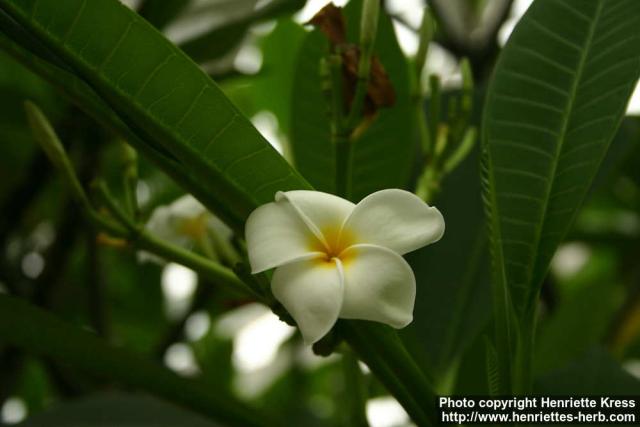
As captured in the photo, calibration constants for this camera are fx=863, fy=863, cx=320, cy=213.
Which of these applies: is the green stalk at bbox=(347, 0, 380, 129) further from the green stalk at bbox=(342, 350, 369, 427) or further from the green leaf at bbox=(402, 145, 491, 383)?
the green leaf at bbox=(402, 145, 491, 383)

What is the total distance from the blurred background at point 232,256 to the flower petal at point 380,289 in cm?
25

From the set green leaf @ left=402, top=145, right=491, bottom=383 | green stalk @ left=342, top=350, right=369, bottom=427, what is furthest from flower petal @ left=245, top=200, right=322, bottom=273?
green leaf @ left=402, top=145, right=491, bottom=383

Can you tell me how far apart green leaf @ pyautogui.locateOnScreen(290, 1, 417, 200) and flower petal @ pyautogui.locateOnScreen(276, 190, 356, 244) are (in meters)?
0.26

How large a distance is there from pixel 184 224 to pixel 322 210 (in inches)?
12.3

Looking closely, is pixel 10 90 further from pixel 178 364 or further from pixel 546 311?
pixel 546 311

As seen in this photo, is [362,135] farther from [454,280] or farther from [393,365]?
[393,365]

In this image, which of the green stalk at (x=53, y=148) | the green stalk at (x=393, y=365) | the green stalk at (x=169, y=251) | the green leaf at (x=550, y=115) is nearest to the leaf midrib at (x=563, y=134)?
the green leaf at (x=550, y=115)

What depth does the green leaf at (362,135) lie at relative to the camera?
844mm

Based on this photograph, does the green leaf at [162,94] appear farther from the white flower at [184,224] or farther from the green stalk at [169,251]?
the white flower at [184,224]

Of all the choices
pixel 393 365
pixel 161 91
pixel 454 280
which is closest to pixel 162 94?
pixel 161 91

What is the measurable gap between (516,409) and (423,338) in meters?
0.37

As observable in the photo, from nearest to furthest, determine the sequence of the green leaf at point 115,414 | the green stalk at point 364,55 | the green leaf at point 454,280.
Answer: the green stalk at point 364,55 → the green leaf at point 115,414 → the green leaf at point 454,280

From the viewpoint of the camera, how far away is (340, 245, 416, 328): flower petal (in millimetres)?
507

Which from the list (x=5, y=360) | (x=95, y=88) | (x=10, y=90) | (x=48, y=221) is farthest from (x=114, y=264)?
(x=95, y=88)
